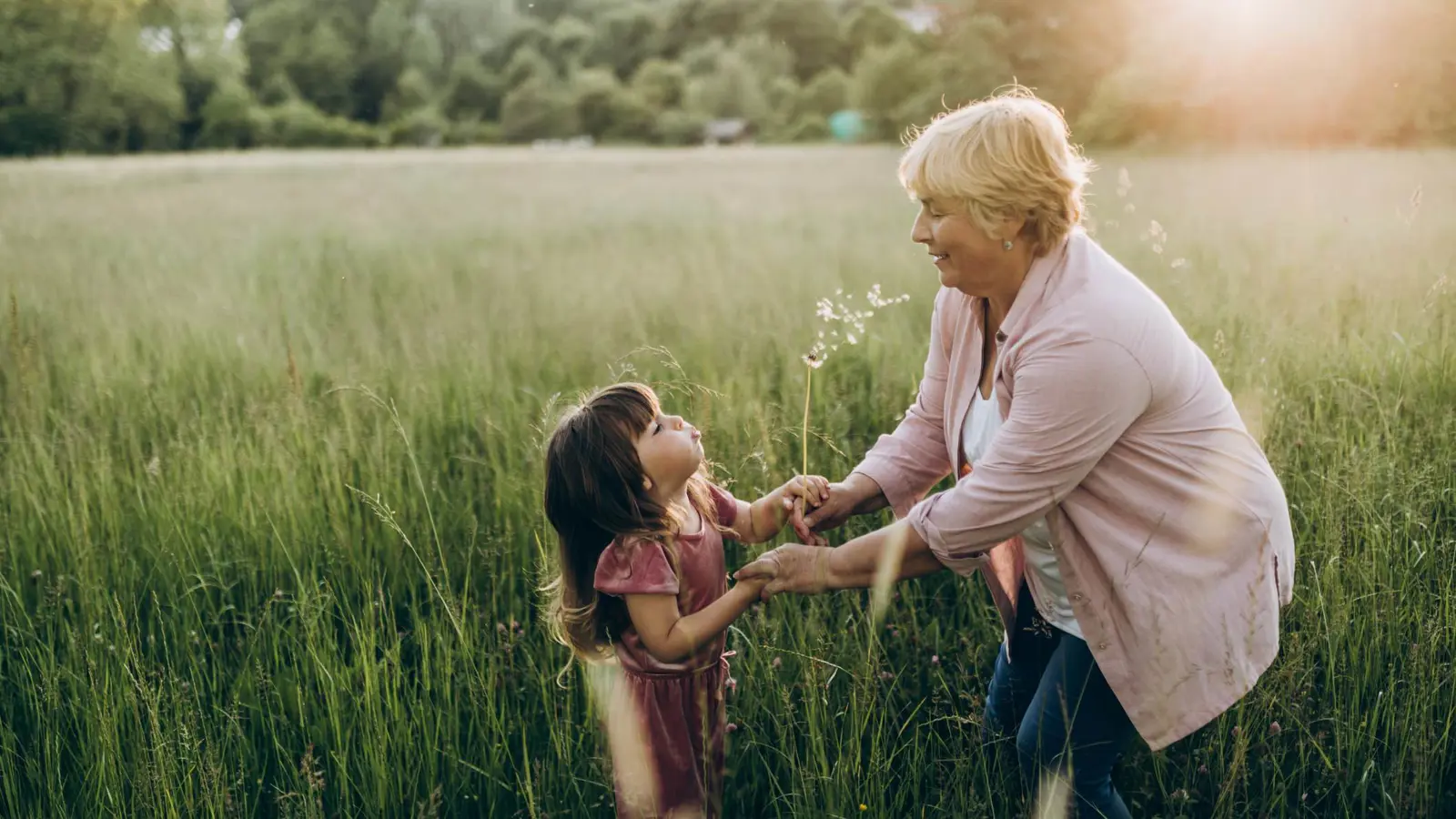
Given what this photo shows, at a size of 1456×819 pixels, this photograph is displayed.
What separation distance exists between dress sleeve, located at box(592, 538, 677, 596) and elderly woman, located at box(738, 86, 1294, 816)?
0.71 feet

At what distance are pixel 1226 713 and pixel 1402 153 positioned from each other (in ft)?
49.5

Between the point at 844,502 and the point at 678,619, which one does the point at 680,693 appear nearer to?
the point at 678,619

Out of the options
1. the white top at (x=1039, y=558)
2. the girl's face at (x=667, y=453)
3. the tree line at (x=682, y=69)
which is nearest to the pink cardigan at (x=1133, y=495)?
the white top at (x=1039, y=558)

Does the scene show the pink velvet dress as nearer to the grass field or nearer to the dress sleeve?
the dress sleeve

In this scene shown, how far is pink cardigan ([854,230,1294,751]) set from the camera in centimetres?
208

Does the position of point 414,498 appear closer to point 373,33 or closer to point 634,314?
point 634,314

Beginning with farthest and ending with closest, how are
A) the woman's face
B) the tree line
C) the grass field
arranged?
the tree line < the grass field < the woman's face

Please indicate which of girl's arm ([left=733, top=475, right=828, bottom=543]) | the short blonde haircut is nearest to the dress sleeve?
girl's arm ([left=733, top=475, right=828, bottom=543])

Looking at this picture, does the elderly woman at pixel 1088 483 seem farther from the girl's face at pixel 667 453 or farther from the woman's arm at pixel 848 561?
the girl's face at pixel 667 453

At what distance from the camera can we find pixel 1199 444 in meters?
2.18

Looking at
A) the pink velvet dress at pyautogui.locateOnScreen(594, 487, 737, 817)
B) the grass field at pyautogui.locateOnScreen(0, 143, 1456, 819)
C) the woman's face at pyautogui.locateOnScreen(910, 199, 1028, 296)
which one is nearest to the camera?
the woman's face at pyautogui.locateOnScreen(910, 199, 1028, 296)

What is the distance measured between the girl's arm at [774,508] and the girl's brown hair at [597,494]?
1.36 ft

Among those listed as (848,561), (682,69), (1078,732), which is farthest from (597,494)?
(682,69)

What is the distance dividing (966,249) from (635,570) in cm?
100
